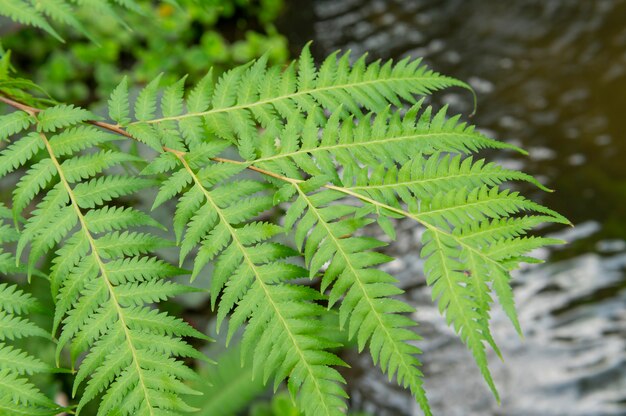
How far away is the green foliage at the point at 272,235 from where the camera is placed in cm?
94

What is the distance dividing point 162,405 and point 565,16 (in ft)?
17.2

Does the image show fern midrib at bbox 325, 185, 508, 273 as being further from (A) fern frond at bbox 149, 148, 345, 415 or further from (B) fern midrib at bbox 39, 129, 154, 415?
(B) fern midrib at bbox 39, 129, 154, 415

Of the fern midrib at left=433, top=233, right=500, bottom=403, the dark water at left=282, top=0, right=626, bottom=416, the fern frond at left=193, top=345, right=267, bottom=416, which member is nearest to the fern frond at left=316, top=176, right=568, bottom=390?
the fern midrib at left=433, top=233, right=500, bottom=403

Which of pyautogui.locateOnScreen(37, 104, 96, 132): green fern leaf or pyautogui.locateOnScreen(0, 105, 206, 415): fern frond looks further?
pyautogui.locateOnScreen(37, 104, 96, 132): green fern leaf

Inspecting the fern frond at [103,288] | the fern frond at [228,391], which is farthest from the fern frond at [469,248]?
the fern frond at [228,391]

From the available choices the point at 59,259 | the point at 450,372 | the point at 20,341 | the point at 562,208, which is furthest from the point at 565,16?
the point at 59,259

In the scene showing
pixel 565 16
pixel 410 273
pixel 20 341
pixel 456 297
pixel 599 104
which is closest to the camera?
pixel 456 297

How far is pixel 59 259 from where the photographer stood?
0.99 meters

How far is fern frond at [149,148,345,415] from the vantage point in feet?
3.04

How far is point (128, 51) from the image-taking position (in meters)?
4.97

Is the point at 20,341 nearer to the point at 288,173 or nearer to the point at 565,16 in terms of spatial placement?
the point at 288,173

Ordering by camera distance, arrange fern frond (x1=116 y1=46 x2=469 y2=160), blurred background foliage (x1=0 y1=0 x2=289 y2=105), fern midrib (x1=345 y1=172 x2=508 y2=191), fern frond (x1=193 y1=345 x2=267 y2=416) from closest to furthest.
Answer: fern midrib (x1=345 y1=172 x2=508 y2=191)
fern frond (x1=116 y1=46 x2=469 y2=160)
fern frond (x1=193 y1=345 x2=267 y2=416)
blurred background foliage (x1=0 y1=0 x2=289 y2=105)

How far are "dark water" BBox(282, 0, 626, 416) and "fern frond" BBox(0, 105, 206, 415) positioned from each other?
259cm

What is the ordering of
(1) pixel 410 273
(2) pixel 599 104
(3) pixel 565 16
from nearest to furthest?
(1) pixel 410 273, (2) pixel 599 104, (3) pixel 565 16
